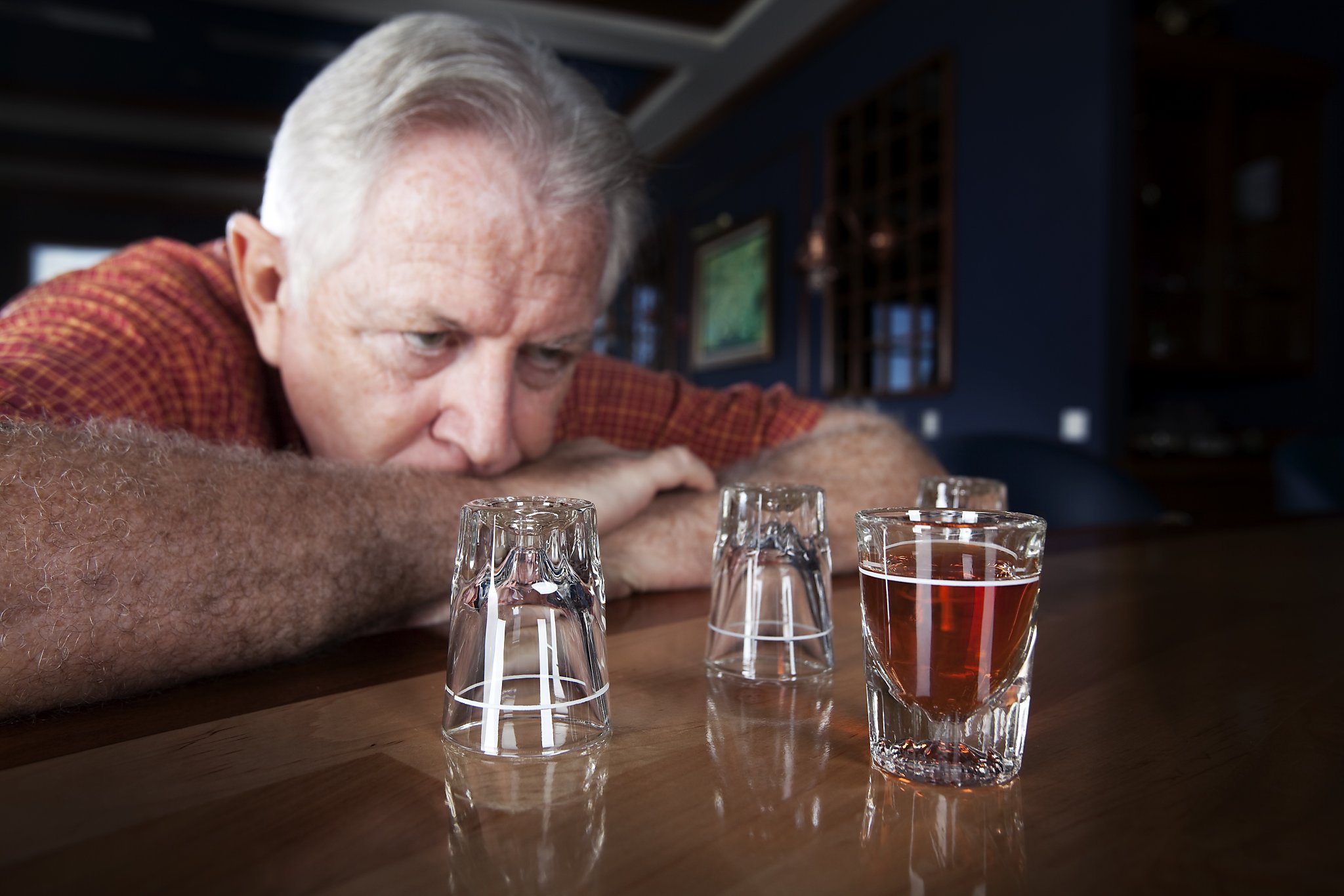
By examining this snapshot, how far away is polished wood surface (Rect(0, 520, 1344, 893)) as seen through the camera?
335 mm

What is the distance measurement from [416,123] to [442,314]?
22 centimetres

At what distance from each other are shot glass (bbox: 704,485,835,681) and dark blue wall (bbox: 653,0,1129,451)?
9.88ft

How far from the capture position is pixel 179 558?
61 centimetres

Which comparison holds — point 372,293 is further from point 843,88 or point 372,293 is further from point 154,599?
point 843,88

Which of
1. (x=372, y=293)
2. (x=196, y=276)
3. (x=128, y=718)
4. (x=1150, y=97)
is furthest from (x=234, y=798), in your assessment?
(x=1150, y=97)

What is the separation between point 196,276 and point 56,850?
1.02 m

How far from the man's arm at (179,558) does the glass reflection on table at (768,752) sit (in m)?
0.31

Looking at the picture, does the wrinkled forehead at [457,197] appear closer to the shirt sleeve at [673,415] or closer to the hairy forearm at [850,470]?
the hairy forearm at [850,470]

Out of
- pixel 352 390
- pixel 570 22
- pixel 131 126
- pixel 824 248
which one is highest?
pixel 131 126

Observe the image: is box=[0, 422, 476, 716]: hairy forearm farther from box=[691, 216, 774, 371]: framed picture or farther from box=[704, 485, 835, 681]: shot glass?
box=[691, 216, 774, 371]: framed picture

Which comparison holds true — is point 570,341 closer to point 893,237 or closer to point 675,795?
point 675,795

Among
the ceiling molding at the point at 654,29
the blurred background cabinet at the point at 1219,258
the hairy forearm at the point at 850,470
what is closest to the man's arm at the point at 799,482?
the hairy forearm at the point at 850,470

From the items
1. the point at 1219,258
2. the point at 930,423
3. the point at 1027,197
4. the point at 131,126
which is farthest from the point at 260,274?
the point at 131,126

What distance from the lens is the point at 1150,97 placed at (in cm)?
380
